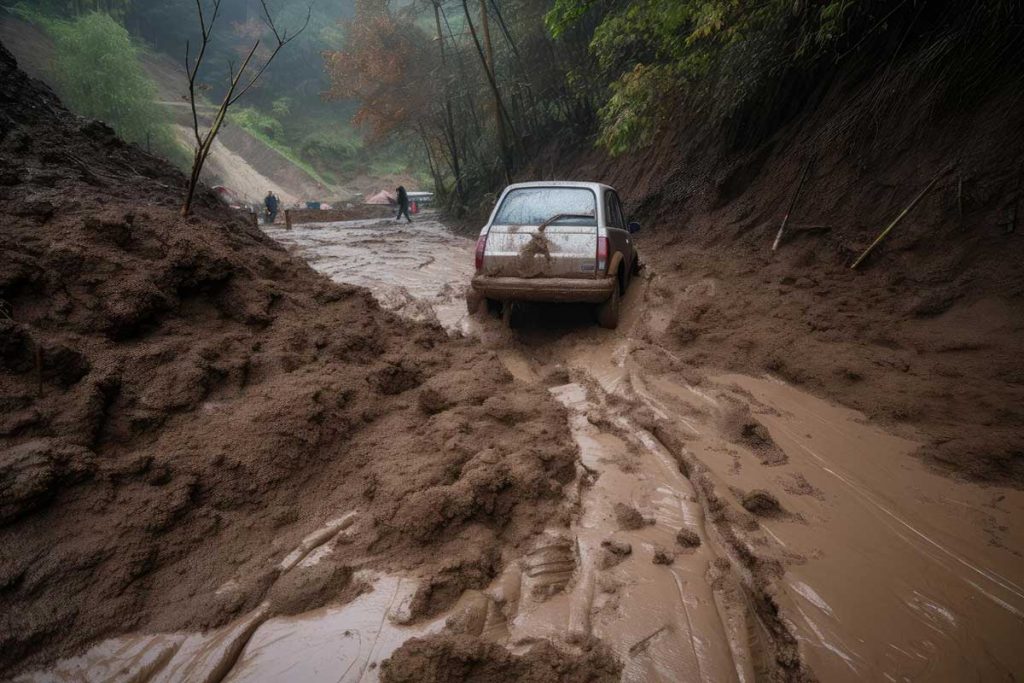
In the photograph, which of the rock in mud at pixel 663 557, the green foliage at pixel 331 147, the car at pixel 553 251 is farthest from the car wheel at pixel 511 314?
the green foliage at pixel 331 147

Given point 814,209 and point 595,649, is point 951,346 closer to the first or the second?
point 814,209

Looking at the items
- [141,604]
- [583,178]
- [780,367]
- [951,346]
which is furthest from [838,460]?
[583,178]

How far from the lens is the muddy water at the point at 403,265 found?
646 cm

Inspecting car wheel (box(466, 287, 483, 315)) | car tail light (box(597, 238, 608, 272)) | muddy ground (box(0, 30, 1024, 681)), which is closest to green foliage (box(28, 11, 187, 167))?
car wheel (box(466, 287, 483, 315))

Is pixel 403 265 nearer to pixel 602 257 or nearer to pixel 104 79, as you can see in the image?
pixel 602 257

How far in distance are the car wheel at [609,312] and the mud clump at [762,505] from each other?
277cm

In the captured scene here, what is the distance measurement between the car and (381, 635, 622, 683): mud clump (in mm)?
3469

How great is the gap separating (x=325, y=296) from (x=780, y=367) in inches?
151

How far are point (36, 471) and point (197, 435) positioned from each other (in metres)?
0.59

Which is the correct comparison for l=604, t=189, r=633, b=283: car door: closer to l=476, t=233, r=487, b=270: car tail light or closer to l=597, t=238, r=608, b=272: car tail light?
l=597, t=238, r=608, b=272: car tail light

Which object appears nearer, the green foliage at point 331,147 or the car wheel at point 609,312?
the car wheel at point 609,312

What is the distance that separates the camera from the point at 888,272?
14.9 feet

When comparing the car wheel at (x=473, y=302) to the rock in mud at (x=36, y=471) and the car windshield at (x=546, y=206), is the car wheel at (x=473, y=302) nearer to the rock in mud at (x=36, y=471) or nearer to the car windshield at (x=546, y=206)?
the car windshield at (x=546, y=206)

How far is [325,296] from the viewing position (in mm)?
4227
